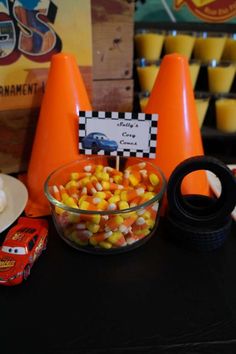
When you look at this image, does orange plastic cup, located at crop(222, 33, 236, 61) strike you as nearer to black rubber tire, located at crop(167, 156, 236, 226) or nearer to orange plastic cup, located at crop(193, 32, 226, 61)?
orange plastic cup, located at crop(193, 32, 226, 61)

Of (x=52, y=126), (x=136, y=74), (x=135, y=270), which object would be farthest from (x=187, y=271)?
(x=136, y=74)

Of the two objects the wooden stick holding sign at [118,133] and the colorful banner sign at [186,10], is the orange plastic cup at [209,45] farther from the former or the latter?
the wooden stick holding sign at [118,133]

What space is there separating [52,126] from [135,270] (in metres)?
0.41

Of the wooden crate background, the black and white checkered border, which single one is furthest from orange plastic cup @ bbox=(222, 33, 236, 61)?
the black and white checkered border

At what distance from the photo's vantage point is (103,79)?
0.98 metres

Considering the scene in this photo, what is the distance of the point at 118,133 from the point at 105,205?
0.21m

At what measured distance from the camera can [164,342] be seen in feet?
1.66

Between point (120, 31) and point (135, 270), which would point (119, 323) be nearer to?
point (135, 270)

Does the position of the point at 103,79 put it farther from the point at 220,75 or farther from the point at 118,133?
the point at 220,75

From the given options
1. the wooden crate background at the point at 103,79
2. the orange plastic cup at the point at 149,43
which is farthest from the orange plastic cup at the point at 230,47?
the wooden crate background at the point at 103,79

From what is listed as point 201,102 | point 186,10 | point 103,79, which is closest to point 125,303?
point 103,79

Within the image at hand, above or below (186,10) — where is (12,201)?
below

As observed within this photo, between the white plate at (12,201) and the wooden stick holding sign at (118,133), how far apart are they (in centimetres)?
19

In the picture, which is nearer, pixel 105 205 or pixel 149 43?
pixel 105 205
